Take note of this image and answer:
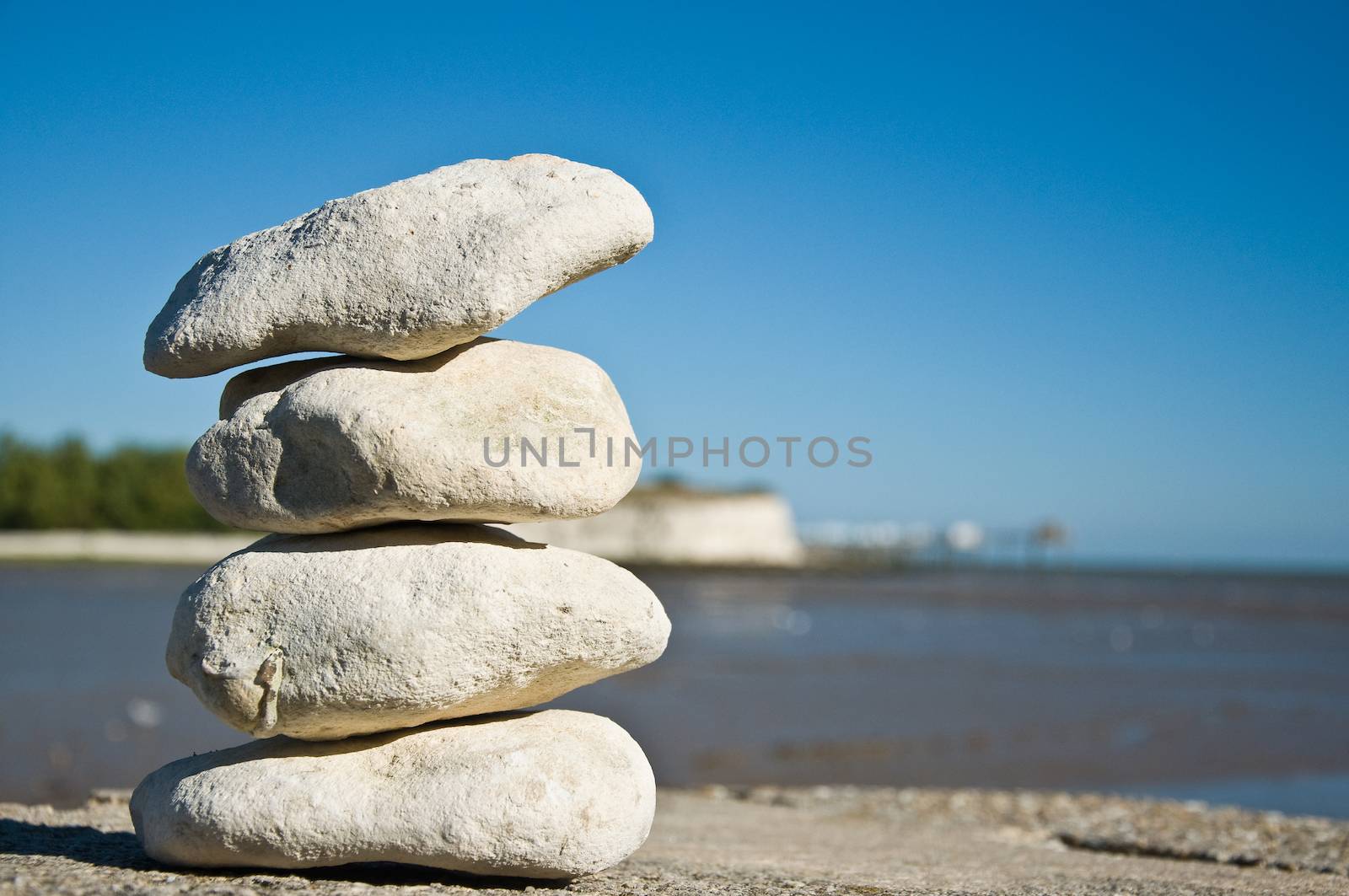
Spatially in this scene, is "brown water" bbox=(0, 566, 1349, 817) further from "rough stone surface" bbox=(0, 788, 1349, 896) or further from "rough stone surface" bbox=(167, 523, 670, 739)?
"rough stone surface" bbox=(167, 523, 670, 739)

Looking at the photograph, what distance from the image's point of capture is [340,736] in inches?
223

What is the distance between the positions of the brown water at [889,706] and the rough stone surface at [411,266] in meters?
6.77

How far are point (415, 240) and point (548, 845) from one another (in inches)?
122

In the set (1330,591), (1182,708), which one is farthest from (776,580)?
(1182,708)

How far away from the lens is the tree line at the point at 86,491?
6894 centimetres

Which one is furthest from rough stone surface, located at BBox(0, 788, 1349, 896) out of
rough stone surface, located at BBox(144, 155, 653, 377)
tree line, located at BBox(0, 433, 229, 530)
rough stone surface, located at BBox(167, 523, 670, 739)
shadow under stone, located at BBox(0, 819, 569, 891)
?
tree line, located at BBox(0, 433, 229, 530)

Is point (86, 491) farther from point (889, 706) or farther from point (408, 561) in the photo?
point (408, 561)

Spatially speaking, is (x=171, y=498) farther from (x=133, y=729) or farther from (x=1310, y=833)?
(x=1310, y=833)

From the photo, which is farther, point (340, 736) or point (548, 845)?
point (340, 736)

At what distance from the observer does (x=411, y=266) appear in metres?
5.56

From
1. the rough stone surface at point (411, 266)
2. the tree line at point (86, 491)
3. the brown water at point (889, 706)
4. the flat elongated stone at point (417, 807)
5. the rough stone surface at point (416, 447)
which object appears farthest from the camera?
the tree line at point (86, 491)

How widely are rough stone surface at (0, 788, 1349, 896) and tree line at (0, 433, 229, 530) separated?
6718 centimetres

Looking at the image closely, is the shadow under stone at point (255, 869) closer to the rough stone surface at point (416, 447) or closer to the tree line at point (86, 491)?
the rough stone surface at point (416, 447)

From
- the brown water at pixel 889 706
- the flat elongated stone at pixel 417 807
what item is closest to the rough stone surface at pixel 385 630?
the flat elongated stone at pixel 417 807
